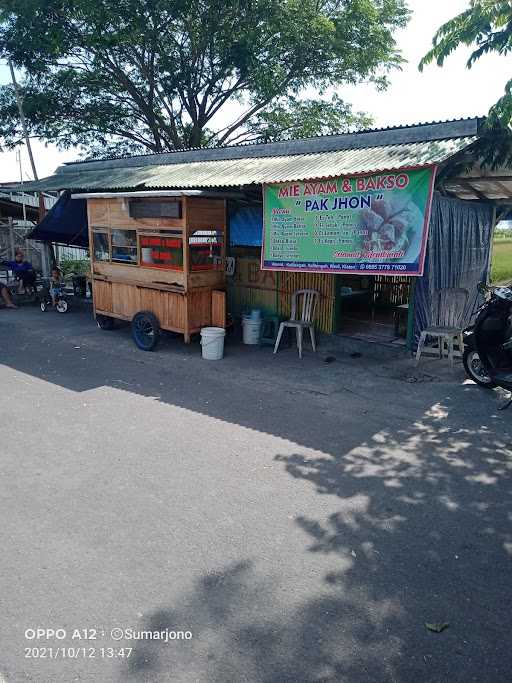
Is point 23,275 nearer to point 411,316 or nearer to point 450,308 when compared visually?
point 411,316

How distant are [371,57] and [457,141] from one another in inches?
597

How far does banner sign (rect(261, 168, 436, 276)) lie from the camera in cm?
739

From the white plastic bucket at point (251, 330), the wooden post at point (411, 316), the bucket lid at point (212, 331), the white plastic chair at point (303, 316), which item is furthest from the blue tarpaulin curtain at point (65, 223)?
the wooden post at point (411, 316)

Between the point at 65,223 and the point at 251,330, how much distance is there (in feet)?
23.9

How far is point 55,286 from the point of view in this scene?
14500 millimetres

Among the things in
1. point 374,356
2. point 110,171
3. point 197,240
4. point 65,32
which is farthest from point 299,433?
point 65,32

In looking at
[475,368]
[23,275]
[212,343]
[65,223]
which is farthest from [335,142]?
[23,275]

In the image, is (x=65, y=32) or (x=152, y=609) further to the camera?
(x=65, y=32)

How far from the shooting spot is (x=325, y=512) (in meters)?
4.43

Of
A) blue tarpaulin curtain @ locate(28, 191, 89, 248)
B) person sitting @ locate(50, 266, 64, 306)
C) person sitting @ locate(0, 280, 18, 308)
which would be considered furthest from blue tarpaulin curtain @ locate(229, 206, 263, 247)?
person sitting @ locate(0, 280, 18, 308)

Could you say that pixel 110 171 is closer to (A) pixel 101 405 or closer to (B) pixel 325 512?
(A) pixel 101 405

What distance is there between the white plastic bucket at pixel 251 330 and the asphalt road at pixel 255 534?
2907 millimetres

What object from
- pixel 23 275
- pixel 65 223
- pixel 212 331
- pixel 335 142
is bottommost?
pixel 212 331

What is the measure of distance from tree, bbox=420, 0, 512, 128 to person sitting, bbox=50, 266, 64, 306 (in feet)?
37.9
